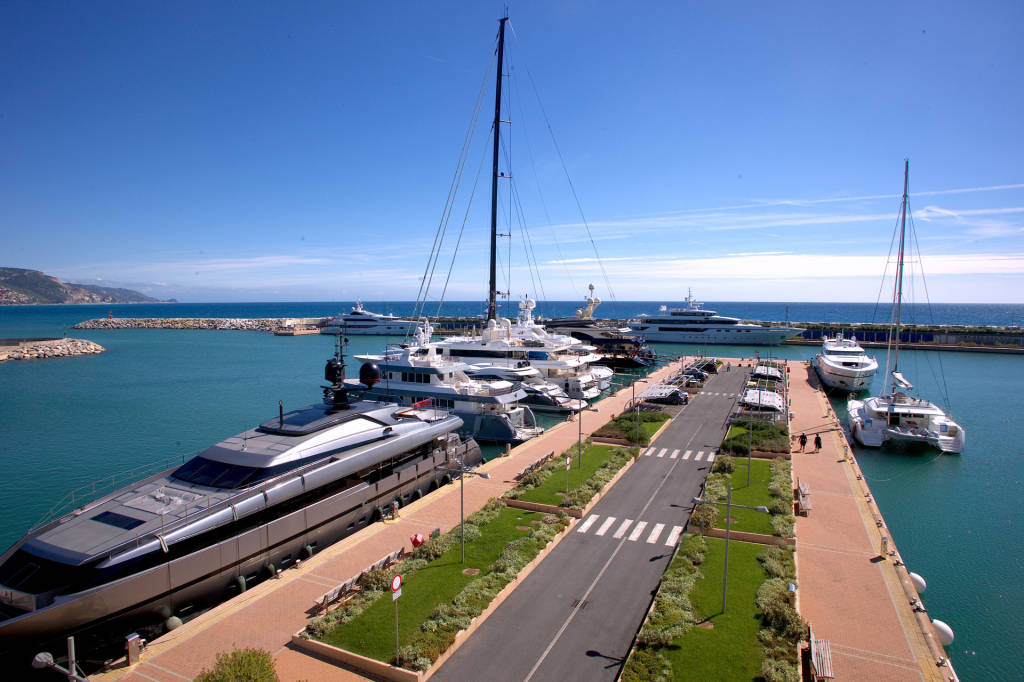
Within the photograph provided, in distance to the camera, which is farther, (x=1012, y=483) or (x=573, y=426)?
(x=573, y=426)

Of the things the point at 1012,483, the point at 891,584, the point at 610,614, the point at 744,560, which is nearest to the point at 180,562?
the point at 610,614

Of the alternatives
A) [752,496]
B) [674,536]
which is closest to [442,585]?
[674,536]

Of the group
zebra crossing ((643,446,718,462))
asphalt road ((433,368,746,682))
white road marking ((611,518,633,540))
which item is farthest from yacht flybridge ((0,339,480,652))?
zebra crossing ((643,446,718,462))

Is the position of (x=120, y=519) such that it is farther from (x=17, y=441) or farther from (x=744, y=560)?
(x=17, y=441)

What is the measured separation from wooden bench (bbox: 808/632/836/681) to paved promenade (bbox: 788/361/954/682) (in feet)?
1.67

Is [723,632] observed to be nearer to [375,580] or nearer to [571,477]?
[375,580]

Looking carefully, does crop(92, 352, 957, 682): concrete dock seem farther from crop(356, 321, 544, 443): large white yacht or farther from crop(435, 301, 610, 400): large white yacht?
crop(435, 301, 610, 400): large white yacht

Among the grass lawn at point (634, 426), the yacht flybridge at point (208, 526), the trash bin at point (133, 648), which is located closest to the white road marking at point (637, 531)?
the yacht flybridge at point (208, 526)

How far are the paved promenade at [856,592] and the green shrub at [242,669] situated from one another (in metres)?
12.3

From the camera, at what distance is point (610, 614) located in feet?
47.0

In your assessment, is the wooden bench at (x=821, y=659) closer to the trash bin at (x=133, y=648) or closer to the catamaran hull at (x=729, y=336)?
the trash bin at (x=133, y=648)

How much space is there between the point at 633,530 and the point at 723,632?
6.46m

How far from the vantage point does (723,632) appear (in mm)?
13148

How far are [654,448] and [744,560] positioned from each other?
1369cm
